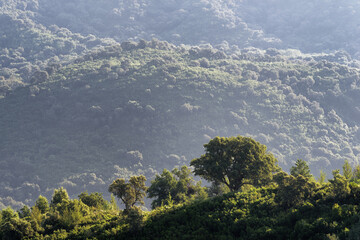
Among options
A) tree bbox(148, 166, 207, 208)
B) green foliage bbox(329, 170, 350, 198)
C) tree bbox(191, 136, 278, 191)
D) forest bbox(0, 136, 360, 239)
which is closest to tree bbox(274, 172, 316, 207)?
forest bbox(0, 136, 360, 239)

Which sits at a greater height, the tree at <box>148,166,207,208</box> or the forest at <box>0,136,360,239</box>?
the tree at <box>148,166,207,208</box>

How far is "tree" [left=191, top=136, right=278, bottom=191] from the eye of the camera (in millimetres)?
50625

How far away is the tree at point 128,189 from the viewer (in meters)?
41.2

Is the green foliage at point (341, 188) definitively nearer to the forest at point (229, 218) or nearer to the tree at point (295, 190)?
the forest at point (229, 218)

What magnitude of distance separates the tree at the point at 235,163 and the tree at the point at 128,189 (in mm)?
11085

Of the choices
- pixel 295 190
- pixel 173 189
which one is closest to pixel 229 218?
pixel 295 190

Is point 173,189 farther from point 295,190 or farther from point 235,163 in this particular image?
point 295,190

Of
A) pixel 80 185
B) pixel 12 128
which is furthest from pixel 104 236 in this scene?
pixel 12 128

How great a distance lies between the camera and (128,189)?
136ft

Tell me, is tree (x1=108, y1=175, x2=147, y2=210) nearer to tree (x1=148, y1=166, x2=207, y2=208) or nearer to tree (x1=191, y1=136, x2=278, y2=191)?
tree (x1=191, y1=136, x2=278, y2=191)

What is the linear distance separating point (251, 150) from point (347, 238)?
24.2 meters

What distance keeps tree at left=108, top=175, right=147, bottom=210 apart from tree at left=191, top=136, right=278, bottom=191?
11.1 m

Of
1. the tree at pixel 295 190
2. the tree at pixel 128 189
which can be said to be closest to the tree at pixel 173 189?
the tree at pixel 128 189

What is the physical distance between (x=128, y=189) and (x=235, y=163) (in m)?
15.7
